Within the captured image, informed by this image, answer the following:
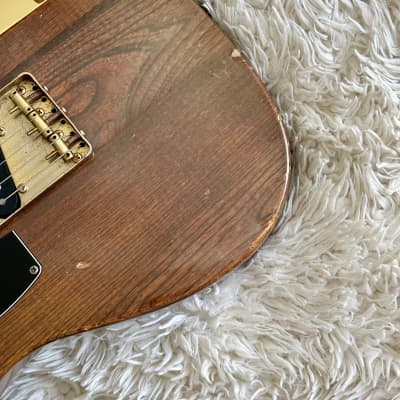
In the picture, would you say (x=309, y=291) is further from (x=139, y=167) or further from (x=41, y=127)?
(x=41, y=127)

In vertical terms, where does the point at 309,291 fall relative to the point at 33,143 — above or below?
below

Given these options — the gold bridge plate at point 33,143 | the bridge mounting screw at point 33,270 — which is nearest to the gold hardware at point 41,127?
the gold bridge plate at point 33,143

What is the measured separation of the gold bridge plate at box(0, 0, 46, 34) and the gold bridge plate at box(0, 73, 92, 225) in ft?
0.23

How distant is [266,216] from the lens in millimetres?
689

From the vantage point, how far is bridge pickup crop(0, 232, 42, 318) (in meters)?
0.65

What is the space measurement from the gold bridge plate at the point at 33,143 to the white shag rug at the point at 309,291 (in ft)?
0.62

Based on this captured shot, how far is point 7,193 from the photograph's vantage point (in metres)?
0.67

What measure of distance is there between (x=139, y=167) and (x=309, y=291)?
0.24 metres

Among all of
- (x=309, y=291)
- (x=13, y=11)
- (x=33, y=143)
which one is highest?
(x=13, y=11)

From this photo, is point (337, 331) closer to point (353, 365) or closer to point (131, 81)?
point (353, 365)

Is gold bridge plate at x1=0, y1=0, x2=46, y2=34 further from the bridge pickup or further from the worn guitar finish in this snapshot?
the bridge pickup

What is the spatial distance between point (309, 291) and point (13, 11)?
0.46 metres

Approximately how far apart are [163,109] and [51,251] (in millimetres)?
198

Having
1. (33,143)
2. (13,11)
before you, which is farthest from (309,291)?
(13,11)
